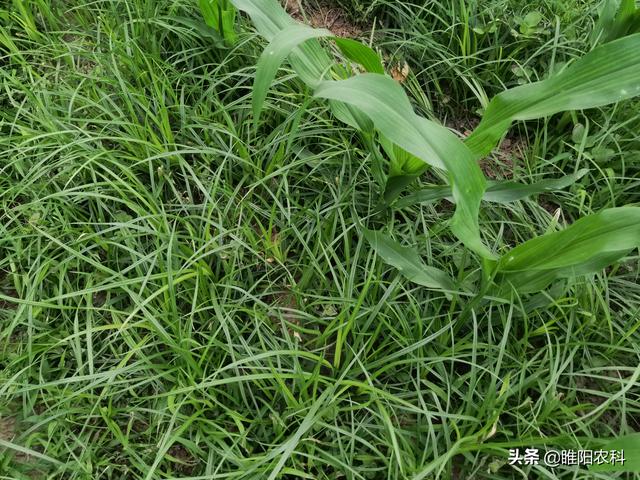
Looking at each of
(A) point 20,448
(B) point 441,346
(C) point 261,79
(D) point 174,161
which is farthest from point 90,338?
(B) point 441,346

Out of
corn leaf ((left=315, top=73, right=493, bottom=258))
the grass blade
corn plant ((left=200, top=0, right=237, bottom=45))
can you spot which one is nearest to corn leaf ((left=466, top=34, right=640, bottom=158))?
corn leaf ((left=315, top=73, right=493, bottom=258))

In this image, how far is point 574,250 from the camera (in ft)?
3.09

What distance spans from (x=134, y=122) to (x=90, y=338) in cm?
58

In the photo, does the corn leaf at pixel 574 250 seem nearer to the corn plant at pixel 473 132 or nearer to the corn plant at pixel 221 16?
the corn plant at pixel 473 132

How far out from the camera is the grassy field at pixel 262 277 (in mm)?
1068

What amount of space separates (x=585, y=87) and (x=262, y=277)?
30.5 inches

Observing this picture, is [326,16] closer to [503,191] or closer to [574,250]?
[503,191]

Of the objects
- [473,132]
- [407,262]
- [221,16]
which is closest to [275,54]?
[473,132]

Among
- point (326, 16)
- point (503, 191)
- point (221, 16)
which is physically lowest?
point (503, 191)

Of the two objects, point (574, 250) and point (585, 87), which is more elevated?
point (585, 87)

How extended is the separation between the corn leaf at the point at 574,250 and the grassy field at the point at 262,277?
0.11 meters

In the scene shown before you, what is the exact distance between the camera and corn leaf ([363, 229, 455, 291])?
1.16 m

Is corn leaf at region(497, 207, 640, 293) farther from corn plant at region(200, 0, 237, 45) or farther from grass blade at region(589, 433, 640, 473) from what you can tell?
corn plant at region(200, 0, 237, 45)

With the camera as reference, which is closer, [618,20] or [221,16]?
[618,20]
